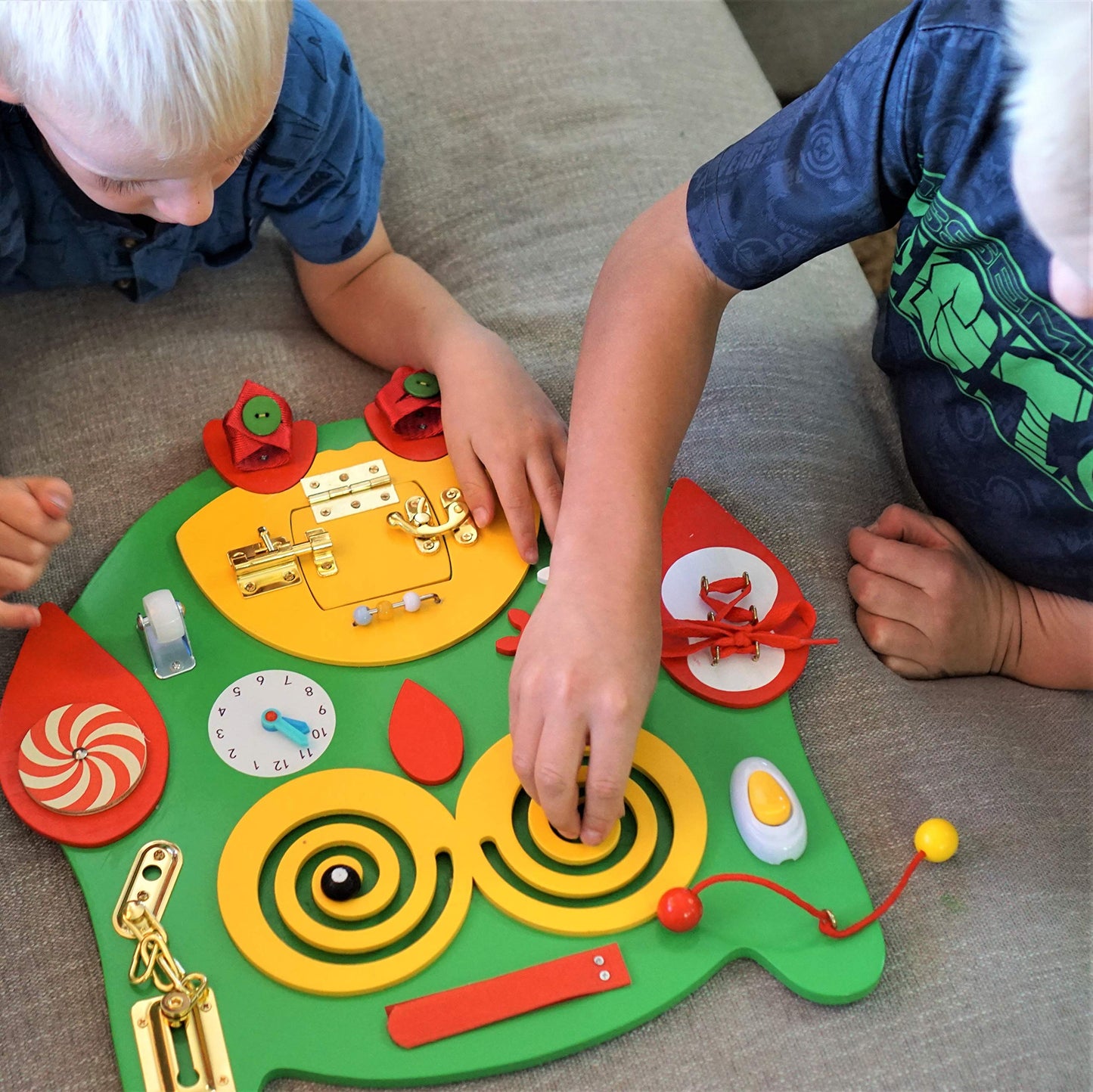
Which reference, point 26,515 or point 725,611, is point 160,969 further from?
point 725,611

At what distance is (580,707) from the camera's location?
0.52 meters

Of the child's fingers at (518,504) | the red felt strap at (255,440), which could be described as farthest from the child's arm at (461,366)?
the red felt strap at (255,440)

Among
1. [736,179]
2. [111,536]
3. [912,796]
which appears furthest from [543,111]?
[912,796]

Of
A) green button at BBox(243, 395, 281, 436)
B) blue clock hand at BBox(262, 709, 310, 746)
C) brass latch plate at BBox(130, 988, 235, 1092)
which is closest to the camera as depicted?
brass latch plate at BBox(130, 988, 235, 1092)

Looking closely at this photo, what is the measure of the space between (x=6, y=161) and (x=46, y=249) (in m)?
0.07

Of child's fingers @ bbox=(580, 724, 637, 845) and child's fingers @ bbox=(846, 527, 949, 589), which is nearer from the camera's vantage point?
child's fingers @ bbox=(580, 724, 637, 845)

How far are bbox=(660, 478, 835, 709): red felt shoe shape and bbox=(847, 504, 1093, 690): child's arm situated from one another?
6 centimetres

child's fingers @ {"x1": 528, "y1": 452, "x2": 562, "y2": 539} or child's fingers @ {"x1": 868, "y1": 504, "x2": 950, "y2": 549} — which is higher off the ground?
child's fingers @ {"x1": 528, "y1": 452, "x2": 562, "y2": 539}

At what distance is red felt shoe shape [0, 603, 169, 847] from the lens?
1.84 ft

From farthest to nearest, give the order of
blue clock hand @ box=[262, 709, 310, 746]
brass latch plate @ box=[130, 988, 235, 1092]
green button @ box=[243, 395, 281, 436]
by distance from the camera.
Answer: green button @ box=[243, 395, 281, 436], blue clock hand @ box=[262, 709, 310, 746], brass latch plate @ box=[130, 988, 235, 1092]

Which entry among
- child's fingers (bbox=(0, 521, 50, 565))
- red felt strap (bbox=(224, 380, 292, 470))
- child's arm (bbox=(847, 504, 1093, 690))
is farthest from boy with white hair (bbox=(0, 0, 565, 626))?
child's arm (bbox=(847, 504, 1093, 690))

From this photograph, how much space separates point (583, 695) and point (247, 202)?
47 centimetres

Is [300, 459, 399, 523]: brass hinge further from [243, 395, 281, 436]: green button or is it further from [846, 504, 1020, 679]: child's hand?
[846, 504, 1020, 679]: child's hand

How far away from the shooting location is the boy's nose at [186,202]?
564mm
